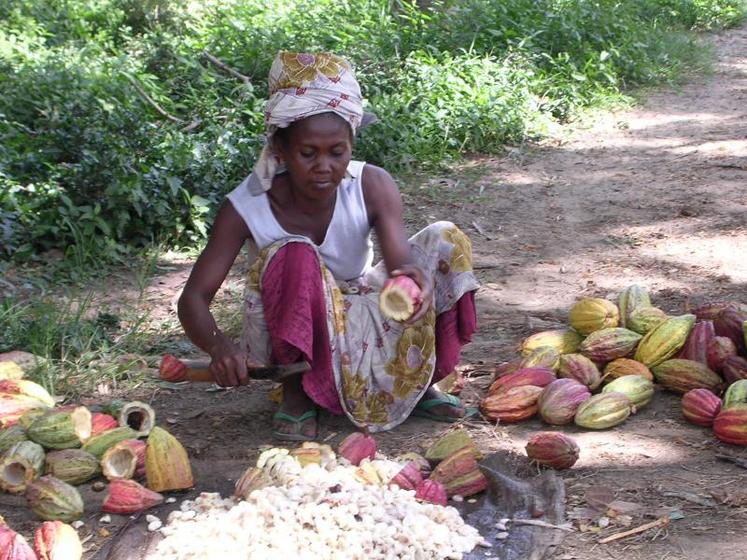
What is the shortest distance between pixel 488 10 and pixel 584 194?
297 cm

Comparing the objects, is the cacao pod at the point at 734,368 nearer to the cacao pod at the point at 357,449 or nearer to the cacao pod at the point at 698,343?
the cacao pod at the point at 698,343

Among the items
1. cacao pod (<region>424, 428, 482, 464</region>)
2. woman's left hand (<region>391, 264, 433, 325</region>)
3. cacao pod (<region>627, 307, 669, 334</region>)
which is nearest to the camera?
cacao pod (<region>424, 428, 482, 464</region>)

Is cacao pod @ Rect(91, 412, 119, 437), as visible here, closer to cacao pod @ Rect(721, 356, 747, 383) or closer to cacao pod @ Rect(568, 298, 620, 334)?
cacao pod @ Rect(568, 298, 620, 334)

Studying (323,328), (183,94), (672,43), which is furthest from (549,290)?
(672,43)

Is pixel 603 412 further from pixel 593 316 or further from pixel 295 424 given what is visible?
pixel 295 424

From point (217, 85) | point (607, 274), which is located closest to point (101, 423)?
point (607, 274)

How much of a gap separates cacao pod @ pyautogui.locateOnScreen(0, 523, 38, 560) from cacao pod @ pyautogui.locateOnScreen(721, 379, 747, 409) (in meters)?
2.22

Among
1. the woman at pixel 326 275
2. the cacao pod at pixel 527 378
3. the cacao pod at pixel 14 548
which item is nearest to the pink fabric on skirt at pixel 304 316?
the woman at pixel 326 275

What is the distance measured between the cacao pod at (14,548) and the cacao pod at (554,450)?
1512 mm

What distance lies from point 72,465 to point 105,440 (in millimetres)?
148

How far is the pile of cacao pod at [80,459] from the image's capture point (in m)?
2.85

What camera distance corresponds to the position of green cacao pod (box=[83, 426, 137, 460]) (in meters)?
3.12

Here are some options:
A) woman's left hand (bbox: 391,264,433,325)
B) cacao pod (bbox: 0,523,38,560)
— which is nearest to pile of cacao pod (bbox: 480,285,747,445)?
woman's left hand (bbox: 391,264,433,325)

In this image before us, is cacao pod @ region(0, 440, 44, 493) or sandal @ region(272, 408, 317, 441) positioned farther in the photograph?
sandal @ region(272, 408, 317, 441)
